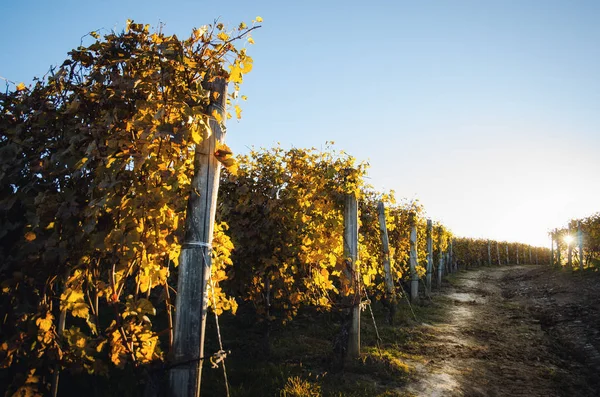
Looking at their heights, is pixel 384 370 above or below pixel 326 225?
below

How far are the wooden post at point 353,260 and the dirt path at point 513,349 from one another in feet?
3.56

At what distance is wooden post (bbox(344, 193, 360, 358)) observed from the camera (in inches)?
224

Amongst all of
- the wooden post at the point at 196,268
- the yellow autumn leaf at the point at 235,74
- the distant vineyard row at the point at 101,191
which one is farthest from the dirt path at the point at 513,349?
the yellow autumn leaf at the point at 235,74

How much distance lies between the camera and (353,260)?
576 cm

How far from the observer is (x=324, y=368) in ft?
17.2

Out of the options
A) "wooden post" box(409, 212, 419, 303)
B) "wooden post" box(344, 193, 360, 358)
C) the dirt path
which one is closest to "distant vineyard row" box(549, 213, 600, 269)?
the dirt path

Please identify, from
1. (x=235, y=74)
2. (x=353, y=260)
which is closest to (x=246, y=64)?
(x=235, y=74)

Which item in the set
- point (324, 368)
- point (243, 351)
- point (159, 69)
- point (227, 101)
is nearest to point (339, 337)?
point (324, 368)

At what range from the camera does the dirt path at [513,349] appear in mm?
4918

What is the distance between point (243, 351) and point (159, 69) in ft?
17.3

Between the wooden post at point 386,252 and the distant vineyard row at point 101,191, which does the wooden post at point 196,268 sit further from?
the wooden post at point 386,252

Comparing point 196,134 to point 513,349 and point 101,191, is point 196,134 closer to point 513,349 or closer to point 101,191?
point 101,191

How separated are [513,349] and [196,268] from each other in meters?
7.46

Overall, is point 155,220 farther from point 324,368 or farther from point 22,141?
point 324,368
